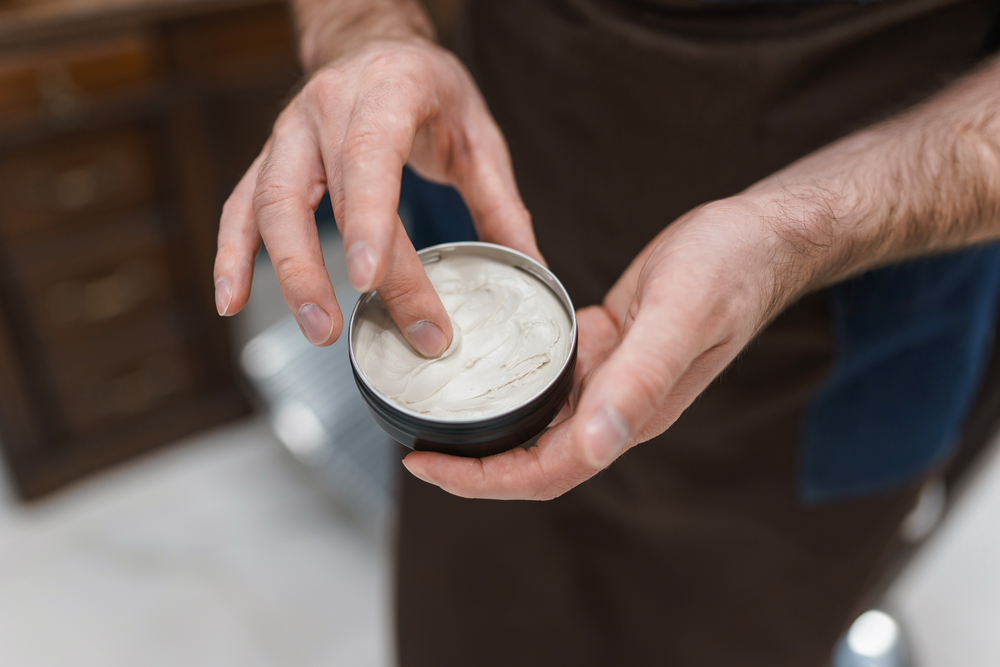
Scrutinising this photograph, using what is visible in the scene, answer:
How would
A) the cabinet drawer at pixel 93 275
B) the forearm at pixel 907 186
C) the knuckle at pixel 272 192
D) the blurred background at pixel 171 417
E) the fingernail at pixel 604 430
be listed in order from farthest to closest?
the cabinet drawer at pixel 93 275 → the blurred background at pixel 171 417 → the forearm at pixel 907 186 → the knuckle at pixel 272 192 → the fingernail at pixel 604 430

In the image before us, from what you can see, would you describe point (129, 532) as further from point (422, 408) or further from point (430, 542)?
point (422, 408)

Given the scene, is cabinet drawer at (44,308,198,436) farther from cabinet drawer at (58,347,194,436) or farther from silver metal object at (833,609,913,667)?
silver metal object at (833,609,913,667)

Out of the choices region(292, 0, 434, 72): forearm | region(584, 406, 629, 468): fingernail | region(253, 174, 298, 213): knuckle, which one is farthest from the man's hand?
region(292, 0, 434, 72): forearm

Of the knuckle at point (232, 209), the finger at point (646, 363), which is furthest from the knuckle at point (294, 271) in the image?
the finger at point (646, 363)

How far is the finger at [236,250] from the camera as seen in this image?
1.89 ft

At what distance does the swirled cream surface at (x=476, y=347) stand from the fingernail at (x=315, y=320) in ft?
0.14

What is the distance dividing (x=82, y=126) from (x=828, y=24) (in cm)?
140

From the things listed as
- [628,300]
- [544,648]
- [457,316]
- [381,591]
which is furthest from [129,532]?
[628,300]

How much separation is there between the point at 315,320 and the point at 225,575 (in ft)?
4.43

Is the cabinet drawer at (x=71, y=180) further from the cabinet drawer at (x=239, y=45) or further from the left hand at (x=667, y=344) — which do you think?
the left hand at (x=667, y=344)

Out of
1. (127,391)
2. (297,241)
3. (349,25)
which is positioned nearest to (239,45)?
(349,25)

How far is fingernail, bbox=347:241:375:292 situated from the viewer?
1.60ft

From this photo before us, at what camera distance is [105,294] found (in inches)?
65.6

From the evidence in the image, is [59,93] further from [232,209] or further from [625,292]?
[625,292]
